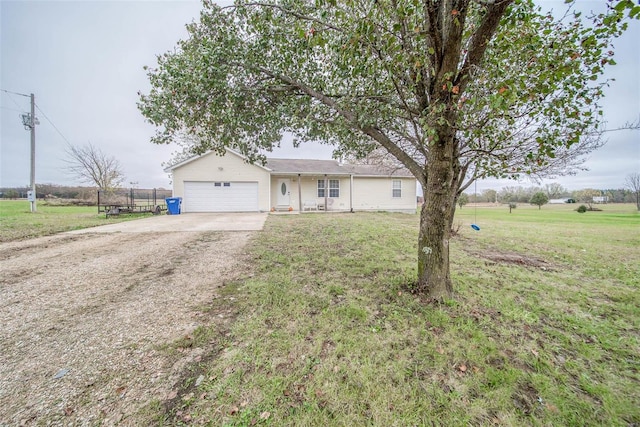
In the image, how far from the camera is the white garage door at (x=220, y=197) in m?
15.6

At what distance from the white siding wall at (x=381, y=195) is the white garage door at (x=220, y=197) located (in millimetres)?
7688

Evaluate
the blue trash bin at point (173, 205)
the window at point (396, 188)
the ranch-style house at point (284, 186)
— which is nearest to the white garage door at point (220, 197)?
the ranch-style house at point (284, 186)

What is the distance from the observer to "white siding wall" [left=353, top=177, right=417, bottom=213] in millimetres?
18703

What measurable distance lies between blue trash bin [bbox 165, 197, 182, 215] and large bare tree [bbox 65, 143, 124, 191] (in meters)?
16.7

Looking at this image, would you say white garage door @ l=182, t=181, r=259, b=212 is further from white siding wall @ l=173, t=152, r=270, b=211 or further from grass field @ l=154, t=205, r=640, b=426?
grass field @ l=154, t=205, r=640, b=426

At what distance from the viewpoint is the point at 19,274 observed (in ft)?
13.8

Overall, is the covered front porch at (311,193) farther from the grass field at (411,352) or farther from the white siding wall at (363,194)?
the grass field at (411,352)

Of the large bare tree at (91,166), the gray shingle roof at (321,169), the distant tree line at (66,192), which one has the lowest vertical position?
the distant tree line at (66,192)

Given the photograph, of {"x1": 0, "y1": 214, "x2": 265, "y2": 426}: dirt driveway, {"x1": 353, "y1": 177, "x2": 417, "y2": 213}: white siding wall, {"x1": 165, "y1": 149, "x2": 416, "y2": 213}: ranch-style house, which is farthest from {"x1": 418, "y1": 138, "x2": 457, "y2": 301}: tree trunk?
{"x1": 353, "y1": 177, "x2": 417, "y2": 213}: white siding wall

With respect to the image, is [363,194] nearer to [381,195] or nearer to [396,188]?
[381,195]

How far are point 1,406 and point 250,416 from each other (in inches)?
70.3

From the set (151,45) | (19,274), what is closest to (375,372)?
(19,274)

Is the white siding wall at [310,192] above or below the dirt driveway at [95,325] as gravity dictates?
above

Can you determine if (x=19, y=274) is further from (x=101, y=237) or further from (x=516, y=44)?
(x=516, y=44)
